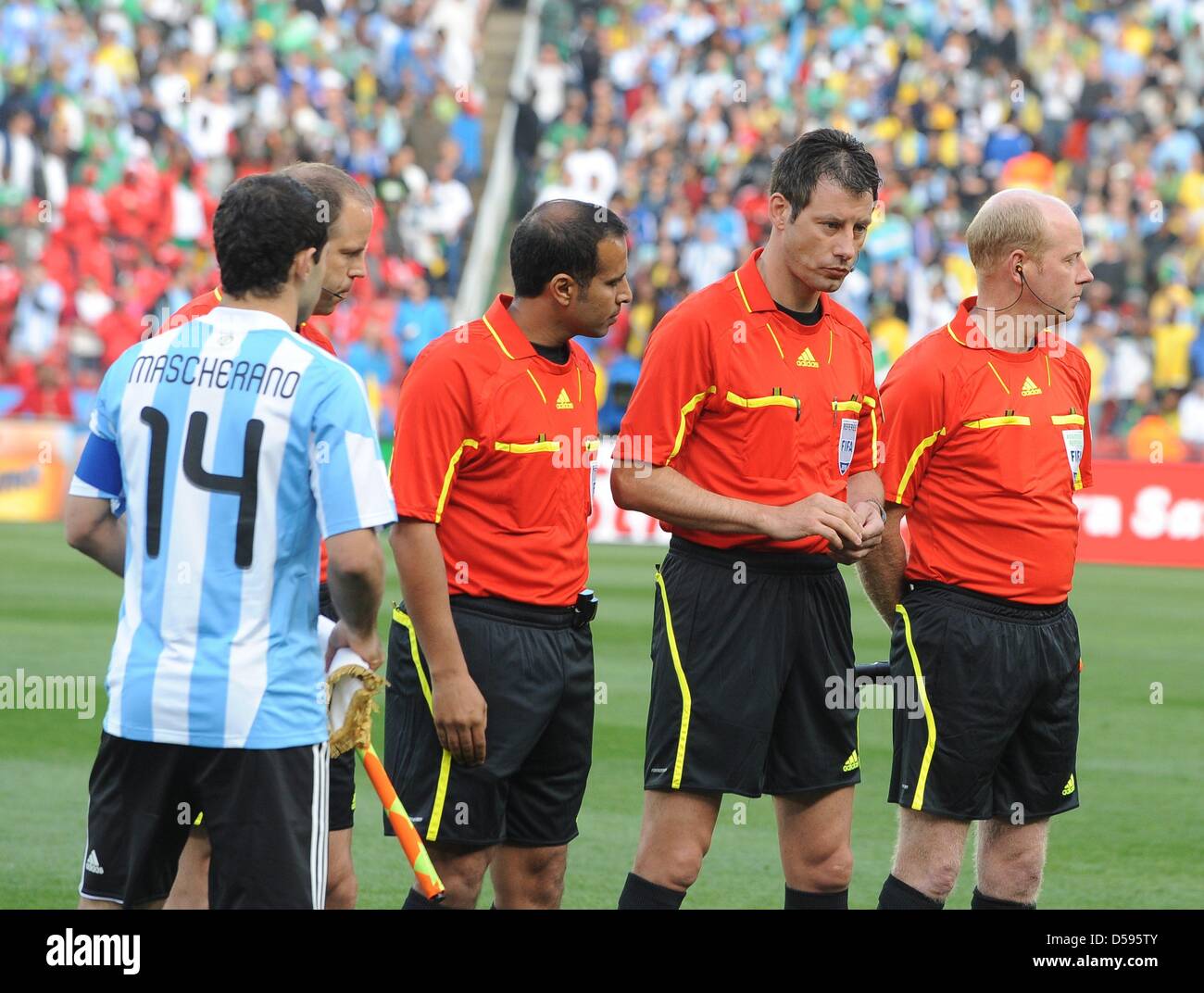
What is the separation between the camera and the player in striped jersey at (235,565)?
3.62 meters

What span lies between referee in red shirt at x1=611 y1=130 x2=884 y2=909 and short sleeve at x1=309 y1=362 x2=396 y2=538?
46.0 inches

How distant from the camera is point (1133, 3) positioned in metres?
22.7

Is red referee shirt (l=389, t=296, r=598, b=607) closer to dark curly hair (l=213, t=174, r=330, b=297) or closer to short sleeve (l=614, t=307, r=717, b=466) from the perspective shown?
short sleeve (l=614, t=307, r=717, b=466)

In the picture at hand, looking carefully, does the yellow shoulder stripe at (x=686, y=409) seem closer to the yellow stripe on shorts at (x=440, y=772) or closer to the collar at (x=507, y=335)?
the collar at (x=507, y=335)

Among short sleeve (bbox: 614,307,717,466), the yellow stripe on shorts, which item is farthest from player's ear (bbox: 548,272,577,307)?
the yellow stripe on shorts

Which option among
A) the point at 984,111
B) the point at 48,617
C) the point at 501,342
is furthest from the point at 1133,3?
the point at 501,342

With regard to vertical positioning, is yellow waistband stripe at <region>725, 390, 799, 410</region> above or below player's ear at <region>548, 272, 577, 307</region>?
below

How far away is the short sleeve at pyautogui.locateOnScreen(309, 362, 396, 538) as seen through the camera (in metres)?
3.62

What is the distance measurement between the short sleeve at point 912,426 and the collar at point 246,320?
77.0 inches

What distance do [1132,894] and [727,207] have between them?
1485 cm

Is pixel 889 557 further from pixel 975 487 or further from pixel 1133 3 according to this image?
pixel 1133 3

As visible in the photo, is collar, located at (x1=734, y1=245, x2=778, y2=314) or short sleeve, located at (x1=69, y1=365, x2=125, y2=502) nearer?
short sleeve, located at (x1=69, y1=365, x2=125, y2=502)

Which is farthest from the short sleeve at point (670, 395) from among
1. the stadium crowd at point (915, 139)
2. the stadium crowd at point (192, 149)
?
the stadium crowd at point (192, 149)

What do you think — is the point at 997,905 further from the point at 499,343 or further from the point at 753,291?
the point at 499,343
